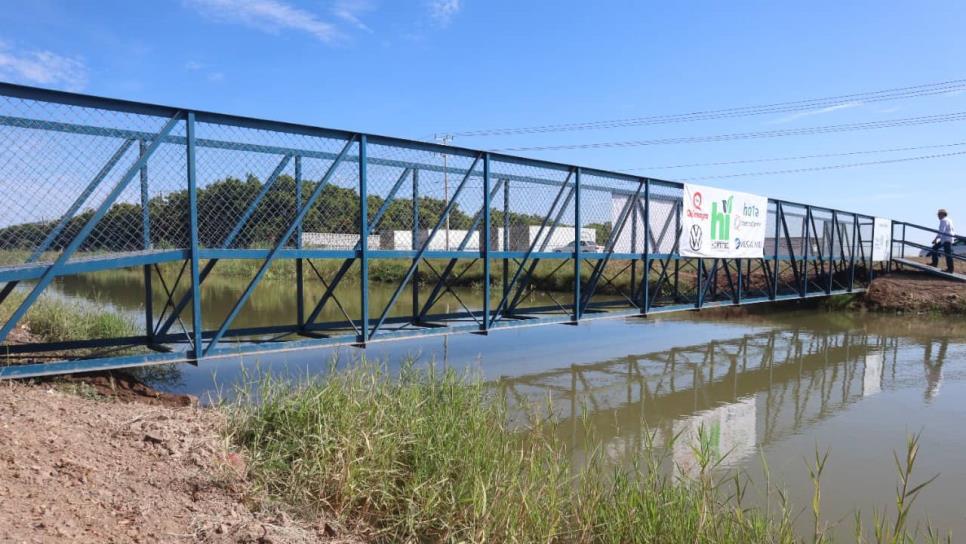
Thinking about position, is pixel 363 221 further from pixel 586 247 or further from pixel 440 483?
pixel 586 247

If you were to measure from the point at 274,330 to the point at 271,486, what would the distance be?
402 cm

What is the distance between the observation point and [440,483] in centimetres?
396

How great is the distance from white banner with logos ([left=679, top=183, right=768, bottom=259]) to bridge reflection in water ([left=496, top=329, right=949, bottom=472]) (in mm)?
2054

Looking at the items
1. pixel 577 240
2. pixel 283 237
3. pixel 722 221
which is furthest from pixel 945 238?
pixel 283 237

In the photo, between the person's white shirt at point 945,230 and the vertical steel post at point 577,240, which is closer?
the vertical steel post at point 577,240

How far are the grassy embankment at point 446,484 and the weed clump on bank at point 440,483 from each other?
0.01 meters

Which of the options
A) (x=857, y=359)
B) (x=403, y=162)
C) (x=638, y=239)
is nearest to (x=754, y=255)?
(x=857, y=359)

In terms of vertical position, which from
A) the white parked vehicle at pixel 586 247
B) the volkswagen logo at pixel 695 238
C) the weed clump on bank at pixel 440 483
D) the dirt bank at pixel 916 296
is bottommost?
the weed clump on bank at pixel 440 483

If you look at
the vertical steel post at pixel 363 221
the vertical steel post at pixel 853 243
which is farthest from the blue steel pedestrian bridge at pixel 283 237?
the vertical steel post at pixel 853 243

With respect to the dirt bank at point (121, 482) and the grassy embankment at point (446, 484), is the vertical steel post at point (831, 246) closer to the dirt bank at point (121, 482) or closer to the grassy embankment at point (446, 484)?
the grassy embankment at point (446, 484)

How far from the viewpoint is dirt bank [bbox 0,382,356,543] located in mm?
2967

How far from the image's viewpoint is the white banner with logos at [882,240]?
62.5ft

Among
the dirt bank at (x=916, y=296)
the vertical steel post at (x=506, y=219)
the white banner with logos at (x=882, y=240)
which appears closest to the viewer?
the vertical steel post at (x=506, y=219)

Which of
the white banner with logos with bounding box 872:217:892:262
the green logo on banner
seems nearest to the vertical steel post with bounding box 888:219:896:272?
the white banner with logos with bounding box 872:217:892:262
